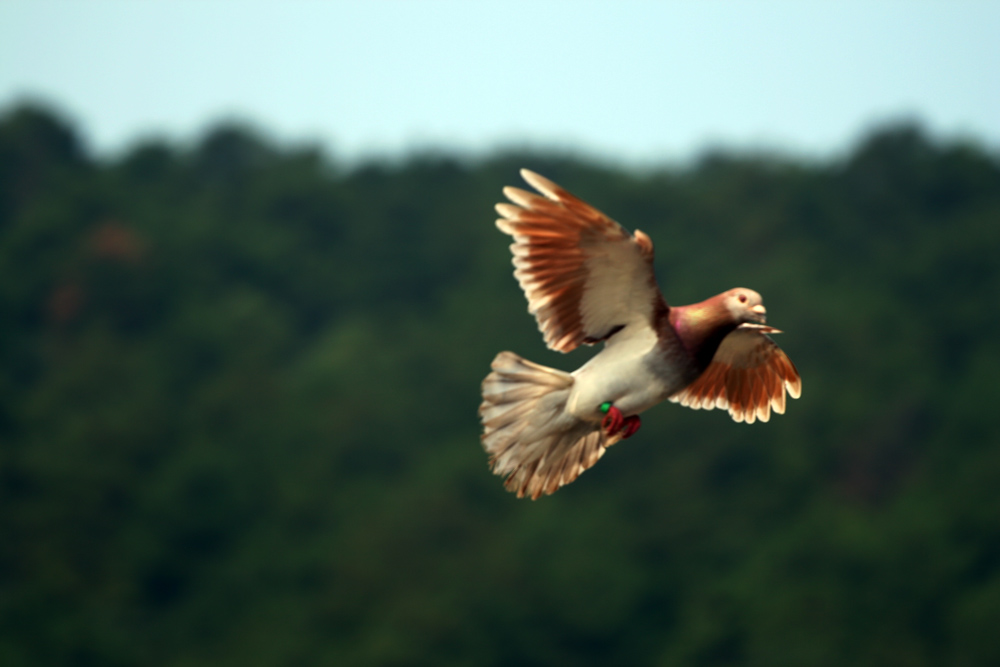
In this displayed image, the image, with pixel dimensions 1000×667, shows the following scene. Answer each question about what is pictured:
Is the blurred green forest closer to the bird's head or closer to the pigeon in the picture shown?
the pigeon

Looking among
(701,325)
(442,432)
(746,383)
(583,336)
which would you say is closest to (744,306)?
(701,325)

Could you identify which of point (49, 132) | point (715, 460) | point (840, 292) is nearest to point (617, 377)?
point (715, 460)

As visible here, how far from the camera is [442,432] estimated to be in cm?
8394

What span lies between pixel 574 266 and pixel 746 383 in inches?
93.8

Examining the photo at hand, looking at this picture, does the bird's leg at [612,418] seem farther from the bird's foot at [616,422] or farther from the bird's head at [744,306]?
the bird's head at [744,306]

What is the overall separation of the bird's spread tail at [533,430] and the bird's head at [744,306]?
50.4 inches

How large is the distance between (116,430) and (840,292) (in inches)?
1884

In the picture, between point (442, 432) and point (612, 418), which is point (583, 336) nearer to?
point (612, 418)

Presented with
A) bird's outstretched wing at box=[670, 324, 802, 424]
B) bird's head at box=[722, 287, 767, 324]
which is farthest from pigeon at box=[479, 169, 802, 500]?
bird's outstretched wing at box=[670, 324, 802, 424]

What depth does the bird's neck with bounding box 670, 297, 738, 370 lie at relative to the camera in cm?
955

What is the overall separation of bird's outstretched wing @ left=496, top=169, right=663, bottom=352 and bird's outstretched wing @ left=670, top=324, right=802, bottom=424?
1508 mm

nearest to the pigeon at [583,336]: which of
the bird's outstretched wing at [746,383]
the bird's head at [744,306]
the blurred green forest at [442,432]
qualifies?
the bird's head at [744,306]

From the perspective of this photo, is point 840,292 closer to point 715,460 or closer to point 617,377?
point 715,460

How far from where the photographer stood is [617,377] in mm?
9578
